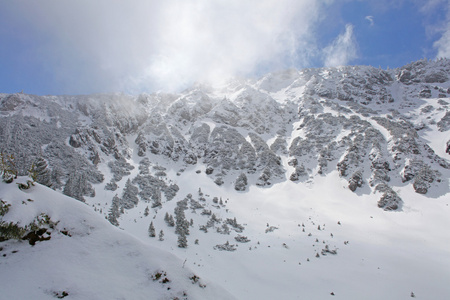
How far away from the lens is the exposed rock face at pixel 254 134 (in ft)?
222

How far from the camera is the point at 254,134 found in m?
109

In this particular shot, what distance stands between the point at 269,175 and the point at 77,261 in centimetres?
7566

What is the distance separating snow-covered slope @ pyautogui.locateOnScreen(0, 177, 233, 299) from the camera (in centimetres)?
823

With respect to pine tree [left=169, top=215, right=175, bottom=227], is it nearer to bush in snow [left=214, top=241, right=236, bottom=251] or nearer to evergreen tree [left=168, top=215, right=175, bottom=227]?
evergreen tree [left=168, top=215, right=175, bottom=227]

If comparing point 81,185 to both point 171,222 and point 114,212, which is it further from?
point 171,222

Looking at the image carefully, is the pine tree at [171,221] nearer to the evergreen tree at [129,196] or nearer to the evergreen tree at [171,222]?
the evergreen tree at [171,222]

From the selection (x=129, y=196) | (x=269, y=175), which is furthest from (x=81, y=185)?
(x=269, y=175)

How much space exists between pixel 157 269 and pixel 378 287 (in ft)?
102

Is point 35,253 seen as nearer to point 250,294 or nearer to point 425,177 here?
point 250,294

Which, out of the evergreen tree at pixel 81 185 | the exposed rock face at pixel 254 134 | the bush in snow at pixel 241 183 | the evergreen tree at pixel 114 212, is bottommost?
the evergreen tree at pixel 114 212

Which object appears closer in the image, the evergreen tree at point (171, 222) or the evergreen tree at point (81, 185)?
the evergreen tree at point (171, 222)

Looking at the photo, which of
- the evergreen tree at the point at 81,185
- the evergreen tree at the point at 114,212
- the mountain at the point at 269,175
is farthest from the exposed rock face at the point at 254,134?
the evergreen tree at the point at 114,212

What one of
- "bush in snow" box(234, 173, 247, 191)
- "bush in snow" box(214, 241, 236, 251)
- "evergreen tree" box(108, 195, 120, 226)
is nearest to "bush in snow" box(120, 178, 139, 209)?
"evergreen tree" box(108, 195, 120, 226)

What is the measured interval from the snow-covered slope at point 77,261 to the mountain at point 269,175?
1770 centimetres
